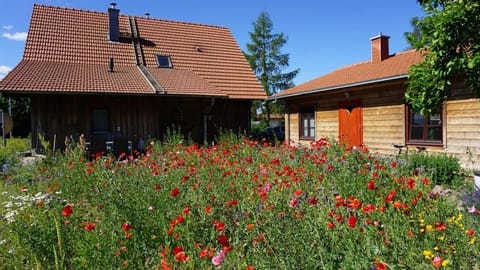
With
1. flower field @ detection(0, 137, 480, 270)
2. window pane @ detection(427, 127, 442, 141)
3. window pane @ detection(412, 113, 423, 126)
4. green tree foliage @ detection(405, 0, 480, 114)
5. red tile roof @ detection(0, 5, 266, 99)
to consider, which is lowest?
flower field @ detection(0, 137, 480, 270)

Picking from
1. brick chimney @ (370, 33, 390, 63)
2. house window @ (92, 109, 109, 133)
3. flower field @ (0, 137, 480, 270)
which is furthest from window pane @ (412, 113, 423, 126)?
house window @ (92, 109, 109, 133)

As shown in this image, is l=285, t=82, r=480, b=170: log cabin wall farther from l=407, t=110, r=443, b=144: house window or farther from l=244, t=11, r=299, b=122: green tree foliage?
l=244, t=11, r=299, b=122: green tree foliage

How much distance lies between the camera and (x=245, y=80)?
19.3 m

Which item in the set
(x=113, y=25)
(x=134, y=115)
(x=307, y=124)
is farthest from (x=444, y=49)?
(x=113, y=25)

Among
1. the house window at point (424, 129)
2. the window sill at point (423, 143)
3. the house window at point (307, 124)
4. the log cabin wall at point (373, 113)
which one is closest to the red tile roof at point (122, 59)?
the house window at point (307, 124)

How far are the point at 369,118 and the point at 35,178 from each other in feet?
34.9

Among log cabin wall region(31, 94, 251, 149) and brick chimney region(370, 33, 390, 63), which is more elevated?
brick chimney region(370, 33, 390, 63)

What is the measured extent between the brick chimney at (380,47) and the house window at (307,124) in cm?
352

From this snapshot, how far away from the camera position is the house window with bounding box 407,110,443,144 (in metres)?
11.0

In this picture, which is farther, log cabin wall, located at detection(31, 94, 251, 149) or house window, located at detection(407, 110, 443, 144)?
log cabin wall, located at detection(31, 94, 251, 149)

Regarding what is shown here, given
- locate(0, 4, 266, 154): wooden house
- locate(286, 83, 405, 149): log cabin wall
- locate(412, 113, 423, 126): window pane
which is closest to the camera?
locate(412, 113, 423, 126): window pane

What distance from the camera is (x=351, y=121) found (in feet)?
46.0

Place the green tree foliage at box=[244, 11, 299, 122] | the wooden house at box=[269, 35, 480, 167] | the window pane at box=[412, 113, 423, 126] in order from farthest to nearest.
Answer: the green tree foliage at box=[244, 11, 299, 122] → the window pane at box=[412, 113, 423, 126] → the wooden house at box=[269, 35, 480, 167]

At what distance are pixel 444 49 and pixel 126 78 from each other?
39.9 ft
